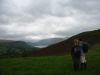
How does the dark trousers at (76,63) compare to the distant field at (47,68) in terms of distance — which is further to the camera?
the dark trousers at (76,63)

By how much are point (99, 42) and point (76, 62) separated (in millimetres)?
39143

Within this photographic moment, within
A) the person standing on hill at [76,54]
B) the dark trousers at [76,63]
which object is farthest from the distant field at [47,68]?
the person standing on hill at [76,54]

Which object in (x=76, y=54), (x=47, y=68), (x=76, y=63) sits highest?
(x=76, y=54)

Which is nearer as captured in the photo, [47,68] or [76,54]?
[76,54]

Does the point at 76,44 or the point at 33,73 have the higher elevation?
the point at 76,44

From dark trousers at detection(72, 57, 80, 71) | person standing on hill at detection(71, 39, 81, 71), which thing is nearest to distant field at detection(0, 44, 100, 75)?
dark trousers at detection(72, 57, 80, 71)

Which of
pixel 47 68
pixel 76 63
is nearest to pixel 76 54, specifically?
pixel 76 63

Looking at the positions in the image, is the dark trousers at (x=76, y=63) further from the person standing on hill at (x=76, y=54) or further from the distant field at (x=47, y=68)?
the distant field at (x=47, y=68)

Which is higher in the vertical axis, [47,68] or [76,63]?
[76,63]

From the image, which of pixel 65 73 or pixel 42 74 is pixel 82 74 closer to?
pixel 65 73

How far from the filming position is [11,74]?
22.3 metres

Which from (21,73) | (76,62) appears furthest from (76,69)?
(21,73)

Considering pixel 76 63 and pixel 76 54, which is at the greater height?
pixel 76 54

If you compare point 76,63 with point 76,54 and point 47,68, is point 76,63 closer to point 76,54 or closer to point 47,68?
point 76,54
